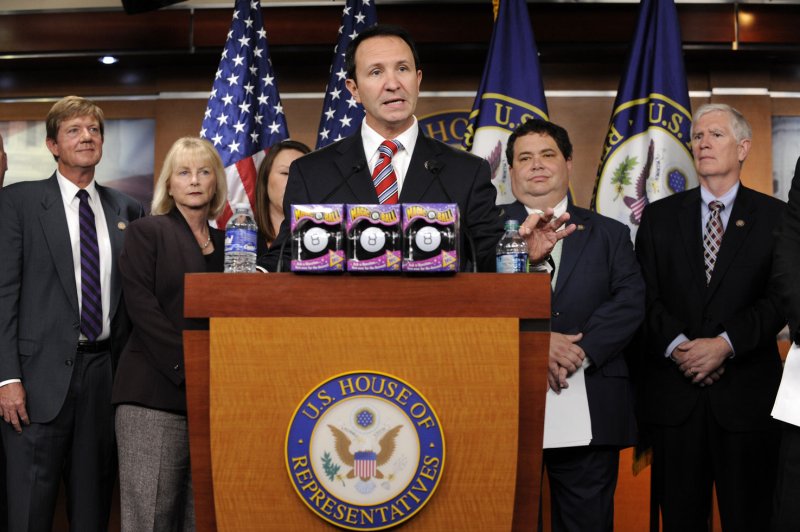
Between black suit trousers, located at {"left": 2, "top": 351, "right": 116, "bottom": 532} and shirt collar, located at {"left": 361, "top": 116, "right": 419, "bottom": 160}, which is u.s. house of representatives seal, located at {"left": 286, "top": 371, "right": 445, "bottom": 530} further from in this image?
black suit trousers, located at {"left": 2, "top": 351, "right": 116, "bottom": 532}

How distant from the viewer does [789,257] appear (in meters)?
2.58

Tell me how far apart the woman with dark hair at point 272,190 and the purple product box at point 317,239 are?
6.52ft

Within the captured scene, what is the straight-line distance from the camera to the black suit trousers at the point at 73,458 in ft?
11.1

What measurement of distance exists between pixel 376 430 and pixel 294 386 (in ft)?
0.62

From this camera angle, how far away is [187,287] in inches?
77.3

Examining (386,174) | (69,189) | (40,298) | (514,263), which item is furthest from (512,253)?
(69,189)

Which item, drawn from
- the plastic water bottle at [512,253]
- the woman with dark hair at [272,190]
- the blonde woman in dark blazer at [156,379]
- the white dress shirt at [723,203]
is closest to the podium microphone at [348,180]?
the plastic water bottle at [512,253]

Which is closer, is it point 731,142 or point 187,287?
point 187,287

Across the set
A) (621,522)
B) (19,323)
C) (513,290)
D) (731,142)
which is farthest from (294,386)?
(621,522)

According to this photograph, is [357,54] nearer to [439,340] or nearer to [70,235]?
[439,340]

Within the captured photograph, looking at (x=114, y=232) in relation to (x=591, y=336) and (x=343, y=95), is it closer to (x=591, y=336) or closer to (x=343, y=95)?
(x=343, y=95)

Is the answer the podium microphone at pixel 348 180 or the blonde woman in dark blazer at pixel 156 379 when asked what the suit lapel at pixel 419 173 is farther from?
the blonde woman in dark blazer at pixel 156 379

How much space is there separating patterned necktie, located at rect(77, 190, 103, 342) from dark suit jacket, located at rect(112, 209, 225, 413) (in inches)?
14.0

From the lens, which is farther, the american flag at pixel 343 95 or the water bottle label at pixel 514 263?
the american flag at pixel 343 95
